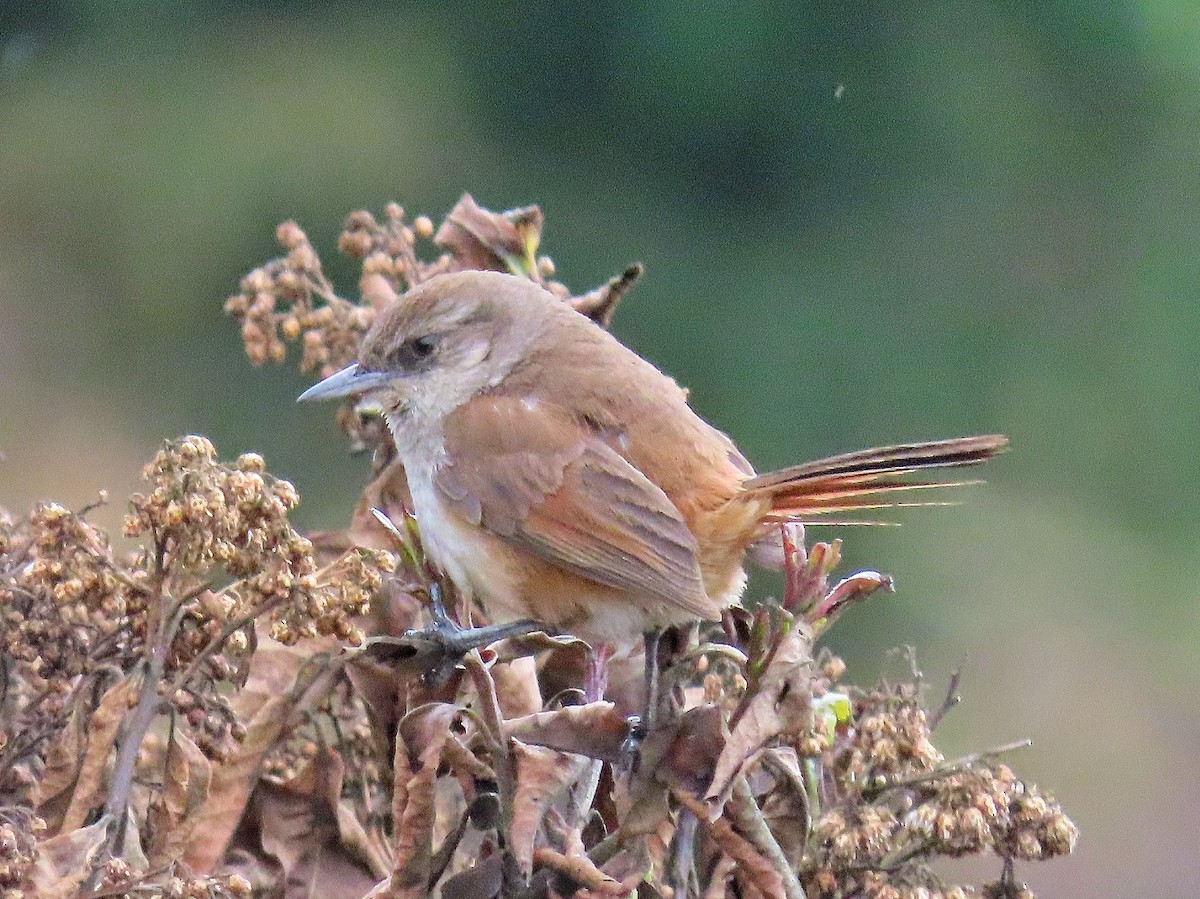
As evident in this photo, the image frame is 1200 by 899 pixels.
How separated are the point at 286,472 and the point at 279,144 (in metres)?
1.29

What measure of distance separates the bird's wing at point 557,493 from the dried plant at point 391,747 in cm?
23

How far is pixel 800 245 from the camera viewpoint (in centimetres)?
576

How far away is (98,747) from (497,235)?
949mm

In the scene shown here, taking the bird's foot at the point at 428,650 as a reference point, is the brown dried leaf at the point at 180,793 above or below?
below

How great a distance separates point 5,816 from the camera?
146 centimetres

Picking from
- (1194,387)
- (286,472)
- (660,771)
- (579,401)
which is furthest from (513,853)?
(1194,387)

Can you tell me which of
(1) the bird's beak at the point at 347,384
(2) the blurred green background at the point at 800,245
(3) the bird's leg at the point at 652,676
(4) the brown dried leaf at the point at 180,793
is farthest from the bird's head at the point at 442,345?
(2) the blurred green background at the point at 800,245

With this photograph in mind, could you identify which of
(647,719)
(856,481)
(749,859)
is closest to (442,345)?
(856,481)

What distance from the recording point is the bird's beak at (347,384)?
215 cm

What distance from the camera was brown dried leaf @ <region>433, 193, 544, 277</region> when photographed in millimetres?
2172

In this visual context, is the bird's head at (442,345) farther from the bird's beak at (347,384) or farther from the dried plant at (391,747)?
the dried plant at (391,747)

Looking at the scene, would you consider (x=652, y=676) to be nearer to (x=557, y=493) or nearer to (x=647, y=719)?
(x=647, y=719)

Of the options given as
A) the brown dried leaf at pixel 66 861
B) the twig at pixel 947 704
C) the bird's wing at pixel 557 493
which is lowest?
the brown dried leaf at pixel 66 861

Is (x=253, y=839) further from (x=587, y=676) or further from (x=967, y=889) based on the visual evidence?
(x=967, y=889)
